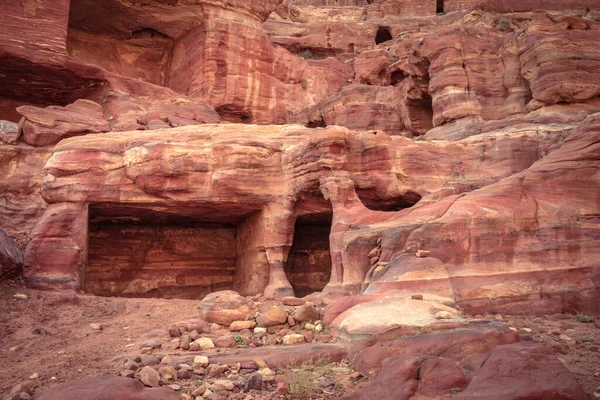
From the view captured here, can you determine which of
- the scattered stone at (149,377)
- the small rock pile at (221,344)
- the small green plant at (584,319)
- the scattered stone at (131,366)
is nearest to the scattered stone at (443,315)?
the small rock pile at (221,344)

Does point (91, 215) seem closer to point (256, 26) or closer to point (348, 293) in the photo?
point (348, 293)

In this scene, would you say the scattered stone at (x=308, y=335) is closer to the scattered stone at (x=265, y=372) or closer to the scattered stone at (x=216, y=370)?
the scattered stone at (x=265, y=372)

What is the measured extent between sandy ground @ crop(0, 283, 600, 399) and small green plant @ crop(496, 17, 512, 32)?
1557 centimetres

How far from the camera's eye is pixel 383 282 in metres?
8.78

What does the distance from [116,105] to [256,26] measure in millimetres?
8789

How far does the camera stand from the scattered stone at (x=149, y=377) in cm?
626

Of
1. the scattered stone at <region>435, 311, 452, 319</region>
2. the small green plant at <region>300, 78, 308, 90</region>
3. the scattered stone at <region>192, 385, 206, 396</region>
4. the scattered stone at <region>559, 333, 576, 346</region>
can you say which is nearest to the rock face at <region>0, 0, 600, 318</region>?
the small green plant at <region>300, 78, 308, 90</region>

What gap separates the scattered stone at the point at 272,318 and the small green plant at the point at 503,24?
54.9 ft

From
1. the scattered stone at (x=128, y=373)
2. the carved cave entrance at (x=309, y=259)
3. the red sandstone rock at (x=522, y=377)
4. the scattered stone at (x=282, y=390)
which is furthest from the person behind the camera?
the carved cave entrance at (x=309, y=259)

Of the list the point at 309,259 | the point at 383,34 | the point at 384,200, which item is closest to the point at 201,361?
the point at 384,200

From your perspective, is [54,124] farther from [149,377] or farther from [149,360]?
[149,377]

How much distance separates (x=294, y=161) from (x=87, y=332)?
21.2 feet

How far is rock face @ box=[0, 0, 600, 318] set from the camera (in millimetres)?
9195

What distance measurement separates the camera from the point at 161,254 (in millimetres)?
17219
